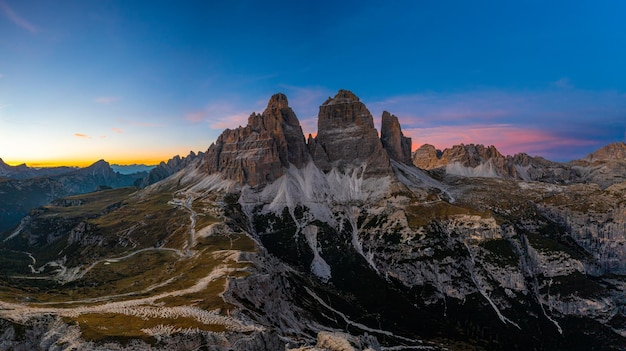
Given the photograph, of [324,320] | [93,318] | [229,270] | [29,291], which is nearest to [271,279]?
[229,270]

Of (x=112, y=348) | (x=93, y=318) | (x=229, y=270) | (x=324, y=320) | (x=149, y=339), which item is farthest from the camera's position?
(x=324, y=320)

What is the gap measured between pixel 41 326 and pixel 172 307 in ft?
126

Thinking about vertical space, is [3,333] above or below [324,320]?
above

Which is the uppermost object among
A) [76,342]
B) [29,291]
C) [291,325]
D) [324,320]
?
[76,342]

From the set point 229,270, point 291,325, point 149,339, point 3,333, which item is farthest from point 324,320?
point 3,333

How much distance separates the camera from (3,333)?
96.7 meters

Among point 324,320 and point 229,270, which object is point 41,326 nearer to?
point 229,270

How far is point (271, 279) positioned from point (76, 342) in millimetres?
93469

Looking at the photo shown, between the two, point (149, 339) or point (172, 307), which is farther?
point (172, 307)

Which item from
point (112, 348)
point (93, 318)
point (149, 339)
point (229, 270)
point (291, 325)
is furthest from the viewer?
point (229, 270)

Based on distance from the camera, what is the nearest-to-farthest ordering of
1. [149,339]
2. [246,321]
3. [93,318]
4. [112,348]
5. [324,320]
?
[112,348] < [149,339] < [93,318] < [246,321] < [324,320]

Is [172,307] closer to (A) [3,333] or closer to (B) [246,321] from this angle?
(B) [246,321]

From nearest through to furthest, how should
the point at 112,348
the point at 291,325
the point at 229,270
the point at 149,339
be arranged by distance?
Answer: 1. the point at 112,348
2. the point at 149,339
3. the point at 291,325
4. the point at 229,270

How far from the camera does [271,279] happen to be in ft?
585
